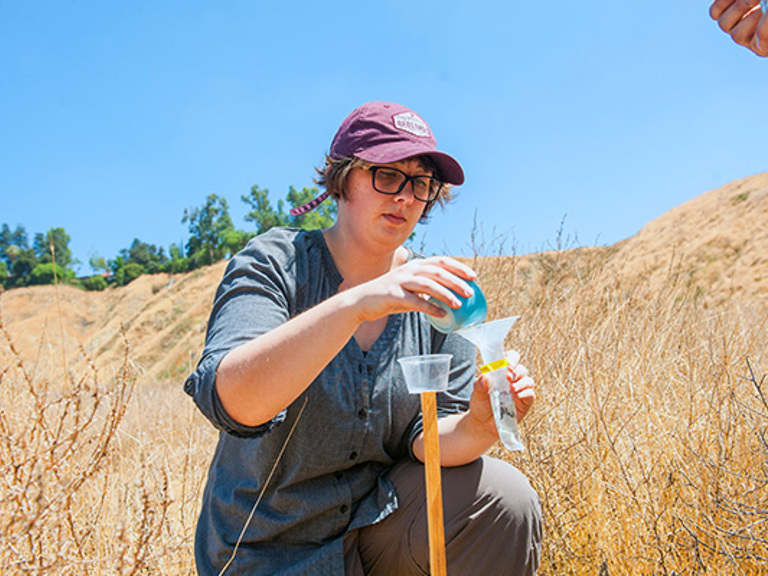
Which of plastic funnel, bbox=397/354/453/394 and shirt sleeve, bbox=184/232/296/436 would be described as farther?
shirt sleeve, bbox=184/232/296/436

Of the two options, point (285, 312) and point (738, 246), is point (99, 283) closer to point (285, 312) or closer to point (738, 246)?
point (738, 246)

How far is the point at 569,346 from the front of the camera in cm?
306

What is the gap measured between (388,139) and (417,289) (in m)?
0.70

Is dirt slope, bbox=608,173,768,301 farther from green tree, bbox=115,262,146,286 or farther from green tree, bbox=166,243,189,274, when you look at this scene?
green tree, bbox=115,262,146,286

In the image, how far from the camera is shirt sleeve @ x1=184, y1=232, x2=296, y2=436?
1.34 meters

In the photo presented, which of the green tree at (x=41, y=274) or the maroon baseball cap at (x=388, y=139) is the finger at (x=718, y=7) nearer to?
the maroon baseball cap at (x=388, y=139)

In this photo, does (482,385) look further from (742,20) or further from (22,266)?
(22,266)

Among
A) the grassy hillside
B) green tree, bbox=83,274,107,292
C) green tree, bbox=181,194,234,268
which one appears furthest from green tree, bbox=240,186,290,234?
the grassy hillside

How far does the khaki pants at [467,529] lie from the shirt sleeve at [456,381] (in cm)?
17

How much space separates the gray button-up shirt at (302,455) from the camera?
1.60 metres

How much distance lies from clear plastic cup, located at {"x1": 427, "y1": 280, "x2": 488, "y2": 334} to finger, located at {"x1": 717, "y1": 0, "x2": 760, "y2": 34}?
2.93 ft

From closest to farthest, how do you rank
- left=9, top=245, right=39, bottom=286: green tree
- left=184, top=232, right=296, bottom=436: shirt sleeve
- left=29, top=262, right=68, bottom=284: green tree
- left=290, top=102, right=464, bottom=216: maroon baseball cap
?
left=184, top=232, right=296, bottom=436: shirt sleeve < left=290, top=102, right=464, bottom=216: maroon baseball cap < left=29, top=262, right=68, bottom=284: green tree < left=9, top=245, right=39, bottom=286: green tree

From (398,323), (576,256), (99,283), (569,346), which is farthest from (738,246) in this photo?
(99,283)

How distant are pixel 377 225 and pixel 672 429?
150cm
